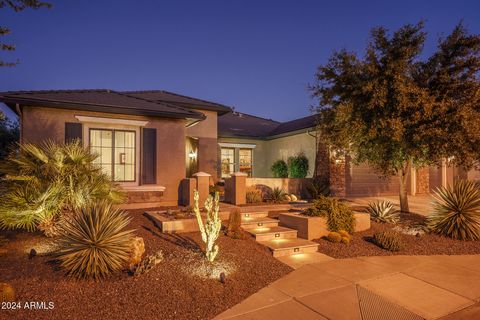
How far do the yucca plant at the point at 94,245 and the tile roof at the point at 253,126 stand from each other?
12279 millimetres

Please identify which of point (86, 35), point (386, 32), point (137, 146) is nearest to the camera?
point (386, 32)

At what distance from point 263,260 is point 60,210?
4.44m

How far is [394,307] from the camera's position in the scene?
4.01m

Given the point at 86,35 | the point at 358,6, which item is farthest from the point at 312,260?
the point at 86,35

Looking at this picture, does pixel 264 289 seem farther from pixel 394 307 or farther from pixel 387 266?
pixel 387 266

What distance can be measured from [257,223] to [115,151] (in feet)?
18.7

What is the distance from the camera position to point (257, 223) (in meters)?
7.90

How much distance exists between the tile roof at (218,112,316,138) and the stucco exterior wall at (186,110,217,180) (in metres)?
1.69

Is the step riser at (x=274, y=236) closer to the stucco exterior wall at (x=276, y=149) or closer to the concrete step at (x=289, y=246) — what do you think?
the concrete step at (x=289, y=246)

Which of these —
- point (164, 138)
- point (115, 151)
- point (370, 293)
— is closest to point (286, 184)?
point (164, 138)

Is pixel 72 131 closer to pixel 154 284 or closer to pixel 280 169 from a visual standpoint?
pixel 154 284

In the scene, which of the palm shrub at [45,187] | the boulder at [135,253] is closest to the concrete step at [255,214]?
the palm shrub at [45,187]

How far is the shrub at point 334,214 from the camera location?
24.9 ft

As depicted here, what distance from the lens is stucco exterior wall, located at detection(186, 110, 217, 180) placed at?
50.2 feet
